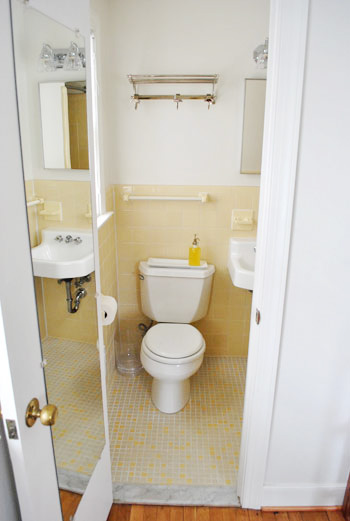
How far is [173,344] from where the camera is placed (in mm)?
2107

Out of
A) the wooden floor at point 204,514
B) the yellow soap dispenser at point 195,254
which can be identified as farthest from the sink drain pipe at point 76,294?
the yellow soap dispenser at point 195,254

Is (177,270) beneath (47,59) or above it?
beneath

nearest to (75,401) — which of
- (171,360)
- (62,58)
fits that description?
(171,360)

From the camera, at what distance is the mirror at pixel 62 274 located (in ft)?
2.70

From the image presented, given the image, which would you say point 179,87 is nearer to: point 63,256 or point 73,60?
point 73,60

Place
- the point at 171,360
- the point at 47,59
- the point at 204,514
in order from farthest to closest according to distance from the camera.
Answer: the point at 171,360 → the point at 204,514 → the point at 47,59

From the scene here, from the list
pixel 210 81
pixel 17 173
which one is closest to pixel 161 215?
pixel 210 81

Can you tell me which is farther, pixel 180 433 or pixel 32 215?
pixel 180 433

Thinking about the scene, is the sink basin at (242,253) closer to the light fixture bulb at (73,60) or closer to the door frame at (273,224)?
the door frame at (273,224)

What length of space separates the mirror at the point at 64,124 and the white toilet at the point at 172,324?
1.22 meters

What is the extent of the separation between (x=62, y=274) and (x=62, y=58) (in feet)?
2.05

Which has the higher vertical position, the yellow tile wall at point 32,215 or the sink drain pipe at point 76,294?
Answer: the yellow tile wall at point 32,215

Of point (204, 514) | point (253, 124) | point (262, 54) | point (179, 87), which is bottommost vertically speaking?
point (204, 514)

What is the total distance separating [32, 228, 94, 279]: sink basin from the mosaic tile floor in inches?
7.7
